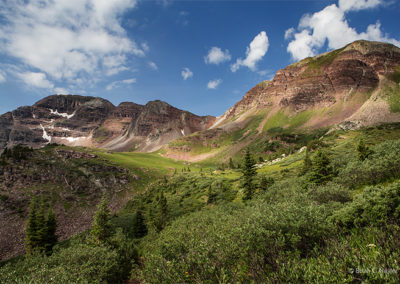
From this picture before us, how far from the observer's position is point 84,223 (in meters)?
58.3

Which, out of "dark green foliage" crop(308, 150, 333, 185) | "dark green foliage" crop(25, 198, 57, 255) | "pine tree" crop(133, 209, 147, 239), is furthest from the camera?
"pine tree" crop(133, 209, 147, 239)

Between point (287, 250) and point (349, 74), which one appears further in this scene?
point (349, 74)

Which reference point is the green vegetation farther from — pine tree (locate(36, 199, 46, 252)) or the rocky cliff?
the rocky cliff

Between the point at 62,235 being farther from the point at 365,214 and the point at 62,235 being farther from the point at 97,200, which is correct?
the point at 365,214

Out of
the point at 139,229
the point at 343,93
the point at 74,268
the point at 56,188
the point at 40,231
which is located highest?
the point at 343,93

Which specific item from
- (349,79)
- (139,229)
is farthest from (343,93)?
(139,229)

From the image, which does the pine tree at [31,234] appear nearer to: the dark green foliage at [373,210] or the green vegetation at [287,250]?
the green vegetation at [287,250]

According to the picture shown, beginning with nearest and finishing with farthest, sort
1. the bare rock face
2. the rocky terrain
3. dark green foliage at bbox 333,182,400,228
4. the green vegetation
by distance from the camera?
the green vegetation
dark green foliage at bbox 333,182,400,228
the rocky terrain
the bare rock face

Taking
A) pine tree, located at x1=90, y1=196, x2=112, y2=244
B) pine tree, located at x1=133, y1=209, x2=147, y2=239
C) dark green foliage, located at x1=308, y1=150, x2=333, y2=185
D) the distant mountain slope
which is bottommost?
pine tree, located at x1=133, y1=209, x2=147, y2=239

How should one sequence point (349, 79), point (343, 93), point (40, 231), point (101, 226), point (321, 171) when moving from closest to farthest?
point (101, 226)
point (321, 171)
point (40, 231)
point (343, 93)
point (349, 79)

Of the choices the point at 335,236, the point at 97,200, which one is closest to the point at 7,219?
the point at 97,200

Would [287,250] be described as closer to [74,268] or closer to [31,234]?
[74,268]

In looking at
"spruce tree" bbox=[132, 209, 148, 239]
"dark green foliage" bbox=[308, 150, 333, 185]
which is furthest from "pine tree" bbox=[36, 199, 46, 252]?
"dark green foliage" bbox=[308, 150, 333, 185]

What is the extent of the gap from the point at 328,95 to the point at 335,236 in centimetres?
21310
